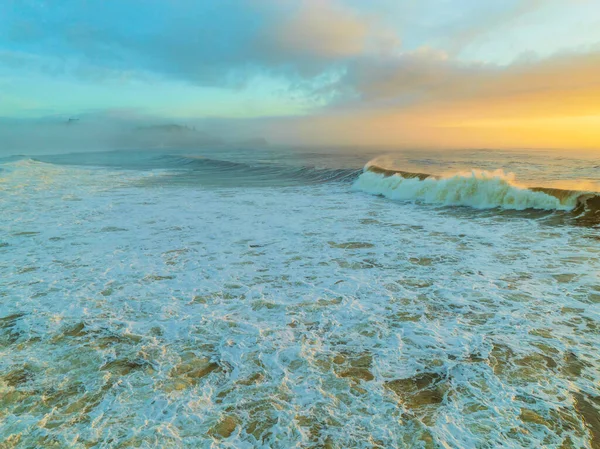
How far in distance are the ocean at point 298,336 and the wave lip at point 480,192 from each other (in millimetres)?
2655

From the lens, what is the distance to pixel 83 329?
5000 millimetres

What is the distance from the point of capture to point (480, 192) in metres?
15.3

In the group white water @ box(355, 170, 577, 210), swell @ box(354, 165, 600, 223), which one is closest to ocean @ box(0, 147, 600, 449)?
swell @ box(354, 165, 600, 223)

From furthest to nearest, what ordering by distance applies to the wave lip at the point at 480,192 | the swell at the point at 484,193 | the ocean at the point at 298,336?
the wave lip at the point at 480,192 < the swell at the point at 484,193 < the ocean at the point at 298,336

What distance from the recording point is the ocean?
3316 millimetres

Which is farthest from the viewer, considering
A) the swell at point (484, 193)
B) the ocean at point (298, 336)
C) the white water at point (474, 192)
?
the white water at point (474, 192)

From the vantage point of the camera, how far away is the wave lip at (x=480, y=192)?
528 inches

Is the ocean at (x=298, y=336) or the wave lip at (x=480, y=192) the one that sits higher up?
the wave lip at (x=480, y=192)

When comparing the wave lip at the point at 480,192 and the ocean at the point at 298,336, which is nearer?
the ocean at the point at 298,336

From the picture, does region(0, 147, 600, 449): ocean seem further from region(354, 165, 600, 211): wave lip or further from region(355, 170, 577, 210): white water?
region(355, 170, 577, 210): white water

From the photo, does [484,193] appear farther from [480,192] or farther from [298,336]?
[298,336]

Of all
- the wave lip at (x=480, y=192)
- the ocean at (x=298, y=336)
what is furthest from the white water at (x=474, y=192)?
the ocean at (x=298, y=336)

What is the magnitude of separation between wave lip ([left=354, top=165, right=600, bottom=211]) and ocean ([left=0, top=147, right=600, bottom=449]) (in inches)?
105

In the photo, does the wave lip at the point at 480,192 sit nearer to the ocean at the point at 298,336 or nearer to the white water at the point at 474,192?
the white water at the point at 474,192
